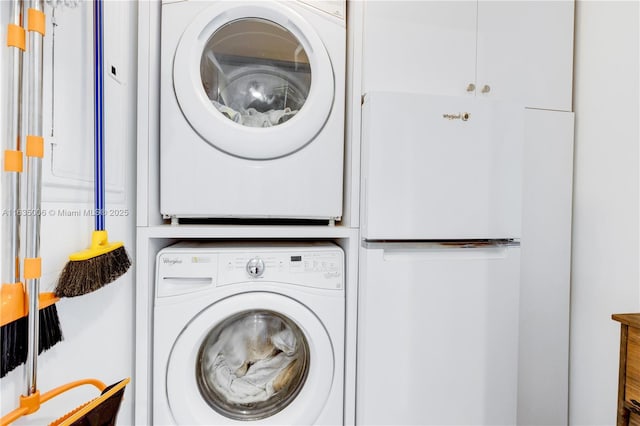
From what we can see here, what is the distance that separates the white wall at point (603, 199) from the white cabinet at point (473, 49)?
0.08 meters

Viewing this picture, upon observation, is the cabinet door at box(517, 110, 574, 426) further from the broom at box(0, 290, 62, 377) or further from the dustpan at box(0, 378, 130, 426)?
the broom at box(0, 290, 62, 377)

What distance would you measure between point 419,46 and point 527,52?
0.48 metres

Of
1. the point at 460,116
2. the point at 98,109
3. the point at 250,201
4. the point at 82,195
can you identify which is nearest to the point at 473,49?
the point at 460,116

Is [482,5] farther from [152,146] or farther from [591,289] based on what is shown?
[152,146]

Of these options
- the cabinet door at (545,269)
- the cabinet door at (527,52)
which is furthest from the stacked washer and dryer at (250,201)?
the cabinet door at (545,269)

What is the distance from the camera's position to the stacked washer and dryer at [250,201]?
1028 mm

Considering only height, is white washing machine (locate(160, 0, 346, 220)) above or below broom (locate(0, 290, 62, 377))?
above

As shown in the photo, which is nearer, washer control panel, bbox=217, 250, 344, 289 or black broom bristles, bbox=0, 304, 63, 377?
black broom bristles, bbox=0, 304, 63, 377

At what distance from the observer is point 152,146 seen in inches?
42.3

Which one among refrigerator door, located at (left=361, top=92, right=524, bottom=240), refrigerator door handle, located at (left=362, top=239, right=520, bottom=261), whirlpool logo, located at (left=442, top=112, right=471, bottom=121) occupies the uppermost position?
whirlpool logo, located at (left=442, top=112, right=471, bottom=121)

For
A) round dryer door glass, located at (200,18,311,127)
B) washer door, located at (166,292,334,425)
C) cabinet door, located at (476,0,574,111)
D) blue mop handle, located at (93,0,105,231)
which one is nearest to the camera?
blue mop handle, located at (93,0,105,231)

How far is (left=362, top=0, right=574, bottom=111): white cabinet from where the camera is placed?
→ 1161mm

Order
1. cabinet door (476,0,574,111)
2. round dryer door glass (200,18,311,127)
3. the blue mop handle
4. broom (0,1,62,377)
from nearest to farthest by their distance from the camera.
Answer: broom (0,1,62,377), the blue mop handle, round dryer door glass (200,18,311,127), cabinet door (476,0,574,111)

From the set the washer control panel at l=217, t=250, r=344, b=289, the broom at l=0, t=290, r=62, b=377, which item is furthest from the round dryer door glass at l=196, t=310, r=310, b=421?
the broom at l=0, t=290, r=62, b=377
